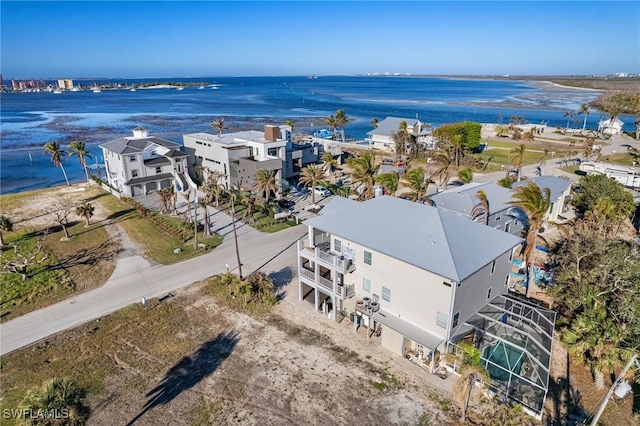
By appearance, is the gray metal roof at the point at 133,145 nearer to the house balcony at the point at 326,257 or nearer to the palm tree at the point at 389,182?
the palm tree at the point at 389,182

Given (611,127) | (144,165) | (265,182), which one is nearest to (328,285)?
(265,182)

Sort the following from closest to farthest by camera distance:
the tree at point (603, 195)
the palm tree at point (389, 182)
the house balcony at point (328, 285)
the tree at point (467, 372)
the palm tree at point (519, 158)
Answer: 1. the tree at point (467, 372)
2. the house balcony at point (328, 285)
3. the tree at point (603, 195)
4. the palm tree at point (389, 182)
5. the palm tree at point (519, 158)

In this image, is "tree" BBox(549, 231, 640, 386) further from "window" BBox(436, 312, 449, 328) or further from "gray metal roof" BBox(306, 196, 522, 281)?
"window" BBox(436, 312, 449, 328)

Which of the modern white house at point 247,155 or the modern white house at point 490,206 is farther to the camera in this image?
the modern white house at point 247,155

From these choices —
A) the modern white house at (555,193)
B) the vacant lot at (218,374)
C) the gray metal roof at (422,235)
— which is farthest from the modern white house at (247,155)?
the modern white house at (555,193)

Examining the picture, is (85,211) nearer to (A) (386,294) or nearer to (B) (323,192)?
(B) (323,192)

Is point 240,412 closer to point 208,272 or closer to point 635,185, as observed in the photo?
point 208,272

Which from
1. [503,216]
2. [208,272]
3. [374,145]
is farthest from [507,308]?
[374,145]
